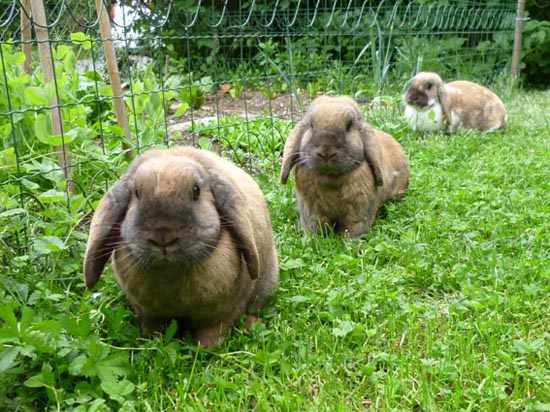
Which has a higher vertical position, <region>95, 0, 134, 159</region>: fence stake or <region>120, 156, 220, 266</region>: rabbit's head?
<region>95, 0, 134, 159</region>: fence stake

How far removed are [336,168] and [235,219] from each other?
130cm

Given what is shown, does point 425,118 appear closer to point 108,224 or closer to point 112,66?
point 112,66

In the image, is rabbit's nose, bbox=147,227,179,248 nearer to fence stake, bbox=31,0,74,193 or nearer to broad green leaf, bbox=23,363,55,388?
broad green leaf, bbox=23,363,55,388

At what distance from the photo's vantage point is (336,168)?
3.86 metres

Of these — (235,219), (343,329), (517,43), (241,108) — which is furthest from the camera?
(517,43)

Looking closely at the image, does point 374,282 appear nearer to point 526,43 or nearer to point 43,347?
point 43,347

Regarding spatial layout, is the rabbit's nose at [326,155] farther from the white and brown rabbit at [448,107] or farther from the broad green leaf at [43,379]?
the white and brown rabbit at [448,107]

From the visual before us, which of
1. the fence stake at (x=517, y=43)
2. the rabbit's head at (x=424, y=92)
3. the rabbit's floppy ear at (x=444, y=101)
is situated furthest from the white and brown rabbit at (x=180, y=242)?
the fence stake at (x=517, y=43)

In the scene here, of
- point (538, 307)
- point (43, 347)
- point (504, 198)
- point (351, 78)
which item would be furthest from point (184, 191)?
point (351, 78)

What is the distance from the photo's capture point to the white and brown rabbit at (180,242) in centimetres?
243

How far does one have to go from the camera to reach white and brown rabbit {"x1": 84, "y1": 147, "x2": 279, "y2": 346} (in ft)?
7.96

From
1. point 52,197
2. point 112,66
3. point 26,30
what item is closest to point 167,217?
point 52,197

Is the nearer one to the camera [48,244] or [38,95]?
[48,244]

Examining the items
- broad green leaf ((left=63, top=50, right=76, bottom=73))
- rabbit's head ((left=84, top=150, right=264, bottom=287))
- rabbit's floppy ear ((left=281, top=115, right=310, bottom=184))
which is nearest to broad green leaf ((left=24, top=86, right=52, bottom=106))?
broad green leaf ((left=63, top=50, right=76, bottom=73))
